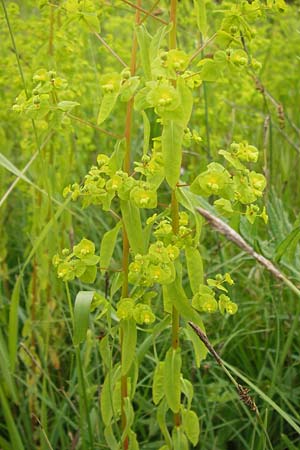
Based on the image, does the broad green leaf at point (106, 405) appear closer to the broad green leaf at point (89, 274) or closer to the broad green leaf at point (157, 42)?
the broad green leaf at point (89, 274)

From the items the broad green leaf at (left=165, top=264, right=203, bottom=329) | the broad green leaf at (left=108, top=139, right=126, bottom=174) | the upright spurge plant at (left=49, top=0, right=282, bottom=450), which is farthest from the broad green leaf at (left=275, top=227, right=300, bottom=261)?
the broad green leaf at (left=108, top=139, right=126, bottom=174)

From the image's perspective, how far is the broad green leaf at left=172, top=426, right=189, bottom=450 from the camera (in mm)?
1306

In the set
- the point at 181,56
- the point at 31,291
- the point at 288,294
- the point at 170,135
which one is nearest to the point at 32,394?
the point at 31,291

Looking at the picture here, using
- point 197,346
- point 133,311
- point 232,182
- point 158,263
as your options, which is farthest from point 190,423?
point 232,182

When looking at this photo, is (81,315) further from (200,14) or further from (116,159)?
(200,14)

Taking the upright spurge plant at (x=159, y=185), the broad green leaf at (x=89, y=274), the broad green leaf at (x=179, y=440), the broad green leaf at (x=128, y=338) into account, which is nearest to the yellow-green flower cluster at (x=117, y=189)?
the upright spurge plant at (x=159, y=185)

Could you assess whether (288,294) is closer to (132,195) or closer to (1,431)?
(1,431)

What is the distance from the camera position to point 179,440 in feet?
4.31

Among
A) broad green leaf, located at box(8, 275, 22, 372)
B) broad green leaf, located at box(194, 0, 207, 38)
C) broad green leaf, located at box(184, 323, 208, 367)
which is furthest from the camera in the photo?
broad green leaf, located at box(8, 275, 22, 372)

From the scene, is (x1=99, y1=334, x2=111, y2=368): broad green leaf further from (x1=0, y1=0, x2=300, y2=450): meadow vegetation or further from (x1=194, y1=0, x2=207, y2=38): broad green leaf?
(x1=194, y1=0, x2=207, y2=38): broad green leaf

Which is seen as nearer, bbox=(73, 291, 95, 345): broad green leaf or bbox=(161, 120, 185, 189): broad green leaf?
bbox=(161, 120, 185, 189): broad green leaf

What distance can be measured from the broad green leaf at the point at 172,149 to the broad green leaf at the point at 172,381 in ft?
1.14

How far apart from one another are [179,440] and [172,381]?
6.1 inches

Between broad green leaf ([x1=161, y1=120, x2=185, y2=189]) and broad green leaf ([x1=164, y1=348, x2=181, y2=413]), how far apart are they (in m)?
0.35
